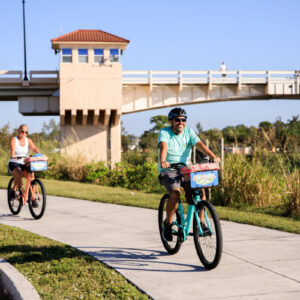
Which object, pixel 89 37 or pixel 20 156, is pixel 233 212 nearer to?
pixel 20 156

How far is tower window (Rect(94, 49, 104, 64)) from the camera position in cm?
3238

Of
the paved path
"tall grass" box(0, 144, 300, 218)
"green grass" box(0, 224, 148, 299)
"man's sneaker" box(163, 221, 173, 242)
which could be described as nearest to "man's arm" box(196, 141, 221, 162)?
"man's sneaker" box(163, 221, 173, 242)

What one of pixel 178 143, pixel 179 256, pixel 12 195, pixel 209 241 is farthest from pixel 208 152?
pixel 12 195

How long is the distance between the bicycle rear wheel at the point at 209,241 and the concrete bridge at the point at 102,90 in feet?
82.5

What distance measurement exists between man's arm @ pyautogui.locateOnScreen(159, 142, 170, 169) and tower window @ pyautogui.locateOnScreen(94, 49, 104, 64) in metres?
27.6

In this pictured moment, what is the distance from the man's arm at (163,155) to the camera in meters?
5.36

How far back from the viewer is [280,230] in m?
7.82

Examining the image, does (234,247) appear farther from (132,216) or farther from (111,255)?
(132,216)

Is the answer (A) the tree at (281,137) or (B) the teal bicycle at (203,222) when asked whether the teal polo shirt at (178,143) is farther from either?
(A) the tree at (281,137)

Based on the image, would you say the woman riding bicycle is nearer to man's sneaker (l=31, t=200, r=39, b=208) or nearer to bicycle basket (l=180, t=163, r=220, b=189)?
man's sneaker (l=31, t=200, r=39, b=208)

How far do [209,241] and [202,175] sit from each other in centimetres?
77

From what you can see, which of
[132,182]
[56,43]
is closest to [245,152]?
[132,182]

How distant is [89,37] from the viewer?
3272cm

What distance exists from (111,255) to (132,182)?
11.0m
